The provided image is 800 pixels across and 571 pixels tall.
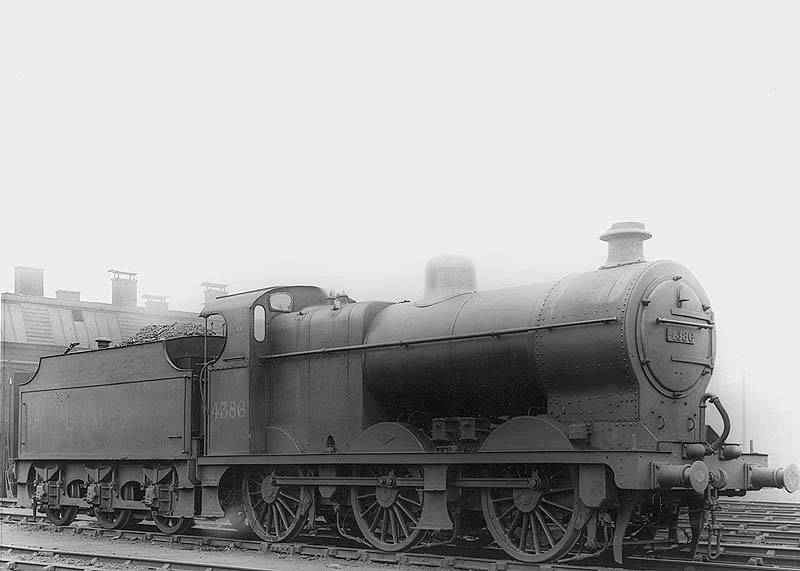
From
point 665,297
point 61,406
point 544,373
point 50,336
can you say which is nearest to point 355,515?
point 544,373

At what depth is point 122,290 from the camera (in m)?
32.3

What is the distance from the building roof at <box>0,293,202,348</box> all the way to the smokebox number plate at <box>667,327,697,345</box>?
19546mm

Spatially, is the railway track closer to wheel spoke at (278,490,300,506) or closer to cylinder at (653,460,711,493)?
wheel spoke at (278,490,300,506)

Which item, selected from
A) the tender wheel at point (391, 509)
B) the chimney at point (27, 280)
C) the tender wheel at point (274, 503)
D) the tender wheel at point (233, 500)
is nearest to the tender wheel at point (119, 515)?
the tender wheel at point (233, 500)

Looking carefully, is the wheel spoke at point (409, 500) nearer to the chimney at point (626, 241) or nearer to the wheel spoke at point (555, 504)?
the wheel spoke at point (555, 504)

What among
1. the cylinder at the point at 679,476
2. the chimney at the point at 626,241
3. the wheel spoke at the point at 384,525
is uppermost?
the chimney at the point at 626,241

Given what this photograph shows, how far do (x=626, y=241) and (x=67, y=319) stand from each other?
22788 millimetres

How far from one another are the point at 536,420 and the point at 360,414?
2.50m

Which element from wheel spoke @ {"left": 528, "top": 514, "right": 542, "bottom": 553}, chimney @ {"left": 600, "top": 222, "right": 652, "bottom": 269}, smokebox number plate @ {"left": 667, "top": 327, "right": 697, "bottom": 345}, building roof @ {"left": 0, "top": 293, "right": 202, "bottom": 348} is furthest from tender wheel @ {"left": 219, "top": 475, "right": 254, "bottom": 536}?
building roof @ {"left": 0, "top": 293, "right": 202, "bottom": 348}

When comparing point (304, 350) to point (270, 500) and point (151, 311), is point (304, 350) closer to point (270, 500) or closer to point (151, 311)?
point (270, 500)

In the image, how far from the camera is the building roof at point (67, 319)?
28.0 m

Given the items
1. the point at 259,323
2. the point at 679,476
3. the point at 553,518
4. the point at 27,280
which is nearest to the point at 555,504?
the point at 553,518

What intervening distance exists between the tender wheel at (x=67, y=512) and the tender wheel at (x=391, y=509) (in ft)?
19.8

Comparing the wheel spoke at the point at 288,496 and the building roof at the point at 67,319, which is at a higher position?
the building roof at the point at 67,319
